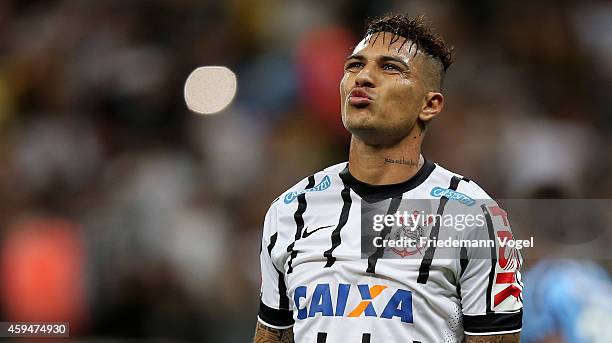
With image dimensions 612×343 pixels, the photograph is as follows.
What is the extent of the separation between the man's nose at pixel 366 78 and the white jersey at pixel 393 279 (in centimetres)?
37

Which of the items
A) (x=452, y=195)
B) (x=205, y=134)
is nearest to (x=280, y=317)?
(x=452, y=195)

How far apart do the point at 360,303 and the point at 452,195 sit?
1.67 ft

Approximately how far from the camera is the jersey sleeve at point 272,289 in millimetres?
3576

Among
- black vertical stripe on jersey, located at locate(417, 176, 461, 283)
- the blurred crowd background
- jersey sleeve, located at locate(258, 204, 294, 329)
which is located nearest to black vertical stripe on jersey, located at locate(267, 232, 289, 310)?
jersey sleeve, located at locate(258, 204, 294, 329)

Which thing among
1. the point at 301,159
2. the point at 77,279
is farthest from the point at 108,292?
the point at 301,159

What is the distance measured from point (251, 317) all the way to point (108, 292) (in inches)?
38.4

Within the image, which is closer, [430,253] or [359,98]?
[430,253]

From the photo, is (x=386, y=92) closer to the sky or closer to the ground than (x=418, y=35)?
closer to the ground

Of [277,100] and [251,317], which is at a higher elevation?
[277,100]

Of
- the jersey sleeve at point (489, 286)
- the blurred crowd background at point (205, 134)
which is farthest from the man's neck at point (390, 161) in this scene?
the blurred crowd background at point (205, 134)

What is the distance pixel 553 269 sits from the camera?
14.5 ft

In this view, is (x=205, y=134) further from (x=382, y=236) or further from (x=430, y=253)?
(x=430, y=253)

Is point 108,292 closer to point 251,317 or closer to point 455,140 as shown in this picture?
point 251,317

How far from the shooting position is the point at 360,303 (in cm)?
324
